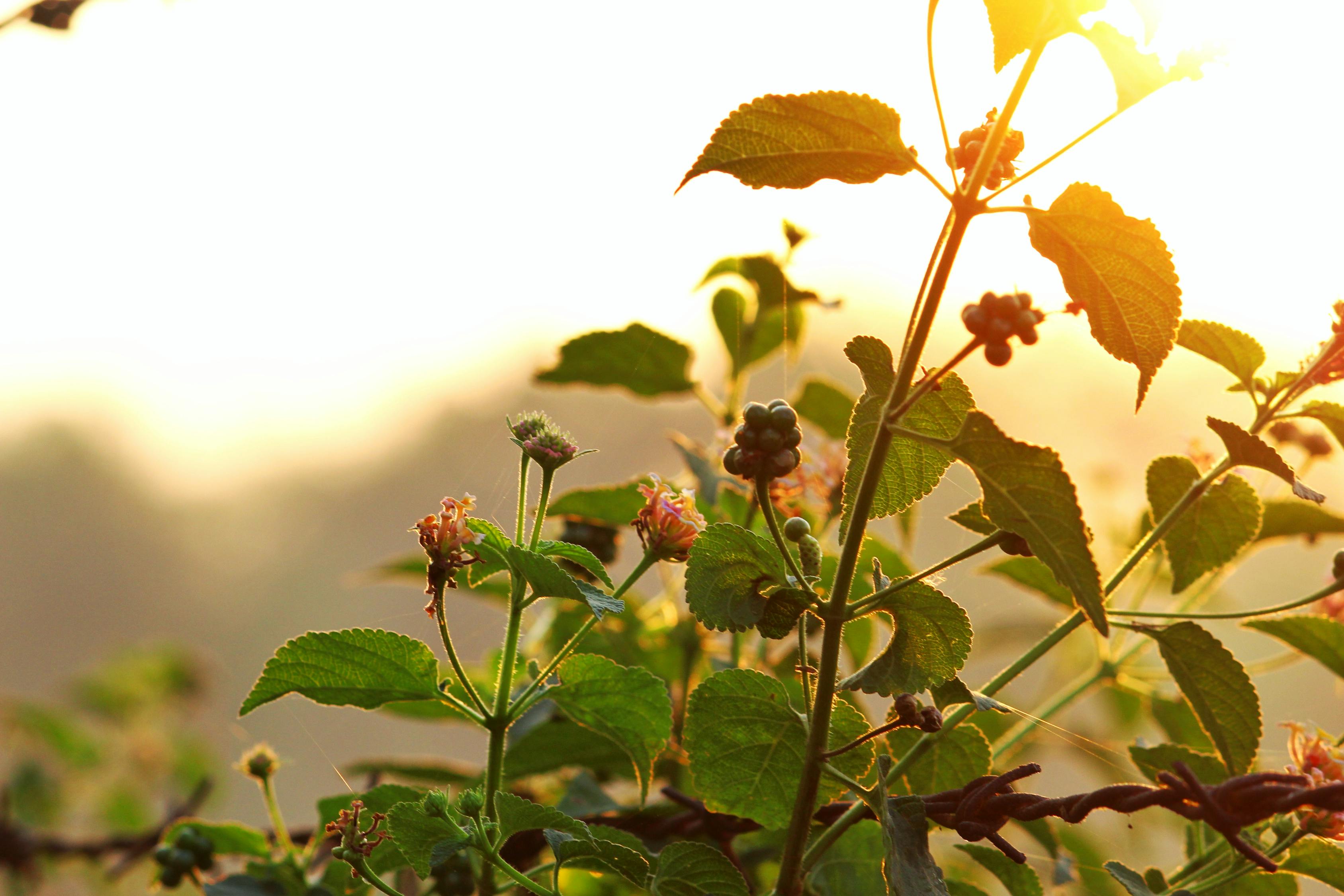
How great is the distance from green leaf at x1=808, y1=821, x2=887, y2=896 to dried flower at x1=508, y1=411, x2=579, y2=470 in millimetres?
254

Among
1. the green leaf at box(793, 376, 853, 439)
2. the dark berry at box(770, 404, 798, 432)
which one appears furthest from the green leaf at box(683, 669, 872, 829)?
the green leaf at box(793, 376, 853, 439)

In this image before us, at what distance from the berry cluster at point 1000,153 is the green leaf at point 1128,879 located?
326 mm

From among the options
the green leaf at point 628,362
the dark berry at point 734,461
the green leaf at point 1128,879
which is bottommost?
the green leaf at point 1128,879

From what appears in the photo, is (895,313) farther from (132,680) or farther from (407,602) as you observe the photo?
(407,602)

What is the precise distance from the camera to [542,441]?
52 centimetres

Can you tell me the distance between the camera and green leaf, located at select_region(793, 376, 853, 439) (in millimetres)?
1036

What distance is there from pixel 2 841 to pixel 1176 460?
118cm

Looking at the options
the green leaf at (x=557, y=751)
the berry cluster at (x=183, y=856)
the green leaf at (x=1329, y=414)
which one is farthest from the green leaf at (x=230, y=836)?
the green leaf at (x=1329, y=414)

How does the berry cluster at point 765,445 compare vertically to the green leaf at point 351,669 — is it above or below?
above

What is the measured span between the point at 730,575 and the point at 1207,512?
0.34 m

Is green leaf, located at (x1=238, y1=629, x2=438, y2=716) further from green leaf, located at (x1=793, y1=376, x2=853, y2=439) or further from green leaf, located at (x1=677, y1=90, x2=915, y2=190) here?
green leaf, located at (x1=793, y1=376, x2=853, y2=439)

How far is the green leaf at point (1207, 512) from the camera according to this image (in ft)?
1.98

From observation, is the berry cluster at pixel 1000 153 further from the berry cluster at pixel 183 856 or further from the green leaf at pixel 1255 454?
the berry cluster at pixel 183 856

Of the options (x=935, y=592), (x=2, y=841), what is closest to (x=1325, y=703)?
(x=935, y=592)
